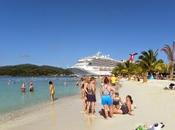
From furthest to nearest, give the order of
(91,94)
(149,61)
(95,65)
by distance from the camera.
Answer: (95,65) → (149,61) → (91,94)

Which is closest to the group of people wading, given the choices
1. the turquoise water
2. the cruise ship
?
the turquoise water

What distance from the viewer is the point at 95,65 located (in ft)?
466

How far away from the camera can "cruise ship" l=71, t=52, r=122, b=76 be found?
137375 millimetres

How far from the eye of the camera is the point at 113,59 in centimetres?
15450

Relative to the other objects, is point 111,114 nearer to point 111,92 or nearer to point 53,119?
point 111,92

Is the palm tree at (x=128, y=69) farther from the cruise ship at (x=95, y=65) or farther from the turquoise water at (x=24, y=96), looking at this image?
the turquoise water at (x=24, y=96)

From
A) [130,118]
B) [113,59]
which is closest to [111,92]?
[130,118]

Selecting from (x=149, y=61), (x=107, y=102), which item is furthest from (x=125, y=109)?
(x=149, y=61)

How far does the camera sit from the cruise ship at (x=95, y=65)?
137375 mm

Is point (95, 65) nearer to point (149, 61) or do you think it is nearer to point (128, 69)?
point (128, 69)

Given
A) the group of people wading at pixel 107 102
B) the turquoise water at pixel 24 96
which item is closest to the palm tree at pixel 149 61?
the turquoise water at pixel 24 96

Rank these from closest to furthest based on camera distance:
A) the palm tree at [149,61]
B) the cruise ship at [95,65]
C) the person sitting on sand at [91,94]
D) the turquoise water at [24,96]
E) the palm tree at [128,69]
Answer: the person sitting on sand at [91,94] → the turquoise water at [24,96] → the palm tree at [149,61] → the palm tree at [128,69] → the cruise ship at [95,65]

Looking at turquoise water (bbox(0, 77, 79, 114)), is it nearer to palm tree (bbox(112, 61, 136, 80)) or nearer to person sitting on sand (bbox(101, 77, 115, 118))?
person sitting on sand (bbox(101, 77, 115, 118))

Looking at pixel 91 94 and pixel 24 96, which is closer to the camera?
pixel 91 94
